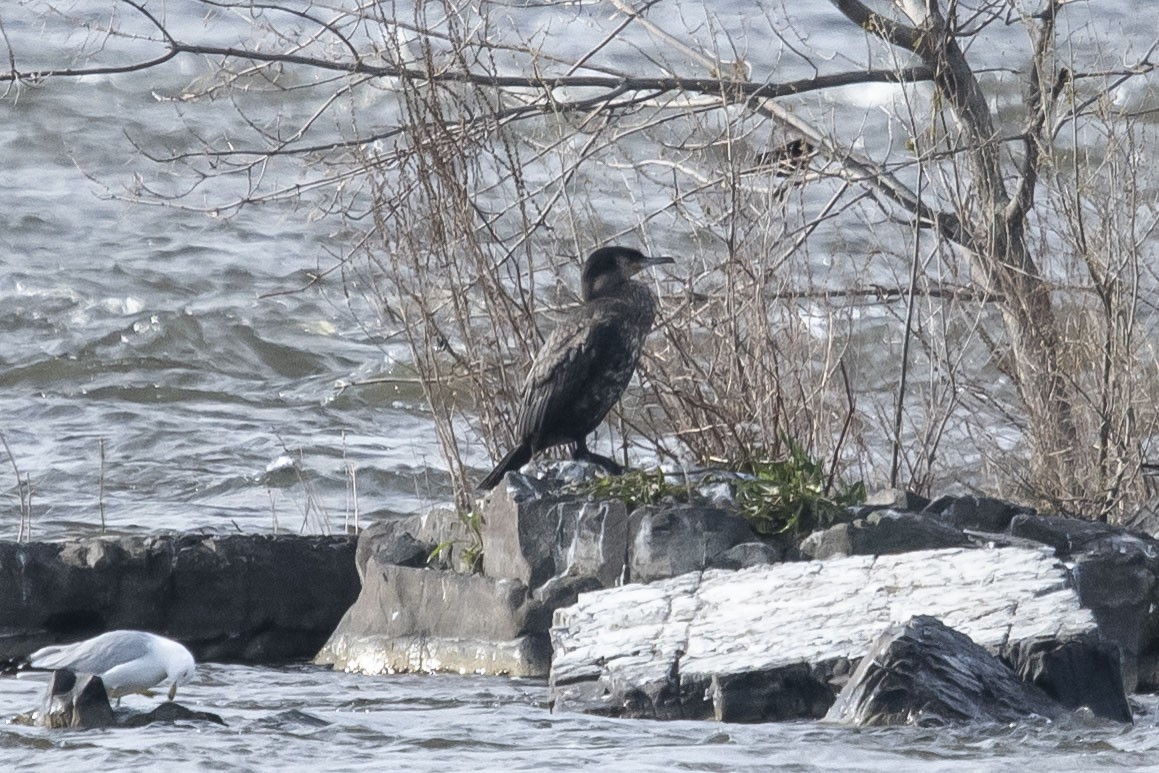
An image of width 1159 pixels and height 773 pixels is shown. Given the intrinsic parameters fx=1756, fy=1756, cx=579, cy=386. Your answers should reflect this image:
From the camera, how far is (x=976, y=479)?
879 centimetres

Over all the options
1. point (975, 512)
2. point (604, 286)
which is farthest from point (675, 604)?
point (604, 286)

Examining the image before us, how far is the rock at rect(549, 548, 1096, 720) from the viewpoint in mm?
4809

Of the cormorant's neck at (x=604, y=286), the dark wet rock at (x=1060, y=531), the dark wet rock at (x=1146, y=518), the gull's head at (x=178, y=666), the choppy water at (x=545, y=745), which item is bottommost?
the choppy water at (x=545, y=745)

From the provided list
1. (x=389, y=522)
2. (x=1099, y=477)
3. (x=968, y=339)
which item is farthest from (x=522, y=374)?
(x=1099, y=477)

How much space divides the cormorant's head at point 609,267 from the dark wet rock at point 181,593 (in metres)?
1.69

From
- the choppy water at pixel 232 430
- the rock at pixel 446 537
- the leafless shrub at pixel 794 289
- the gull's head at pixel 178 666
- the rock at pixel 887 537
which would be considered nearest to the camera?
the choppy water at pixel 232 430

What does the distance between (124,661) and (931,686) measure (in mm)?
2183

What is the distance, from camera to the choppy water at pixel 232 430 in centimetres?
435

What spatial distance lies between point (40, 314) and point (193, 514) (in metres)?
6.83

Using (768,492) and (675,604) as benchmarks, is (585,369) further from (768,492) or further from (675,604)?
(675,604)

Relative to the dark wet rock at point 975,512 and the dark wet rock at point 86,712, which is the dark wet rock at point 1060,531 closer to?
the dark wet rock at point 975,512

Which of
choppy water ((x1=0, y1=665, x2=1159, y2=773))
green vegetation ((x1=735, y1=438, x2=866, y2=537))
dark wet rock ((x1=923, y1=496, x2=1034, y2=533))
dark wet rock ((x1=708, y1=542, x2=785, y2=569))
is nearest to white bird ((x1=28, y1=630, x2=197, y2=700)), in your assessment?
choppy water ((x1=0, y1=665, x2=1159, y2=773))

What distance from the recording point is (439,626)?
20.8 ft

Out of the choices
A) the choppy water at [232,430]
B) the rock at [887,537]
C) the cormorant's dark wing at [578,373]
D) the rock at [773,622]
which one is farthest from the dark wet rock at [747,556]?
the cormorant's dark wing at [578,373]
